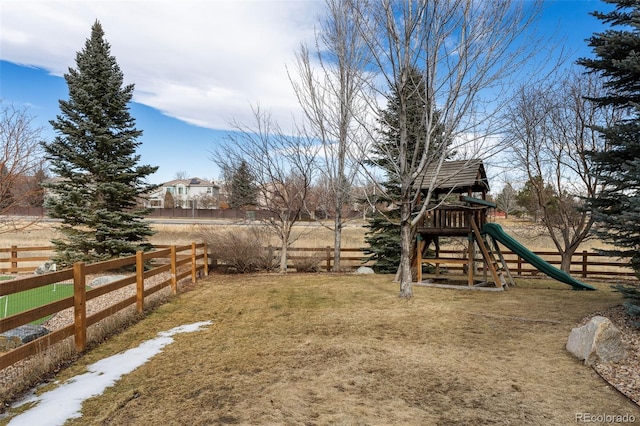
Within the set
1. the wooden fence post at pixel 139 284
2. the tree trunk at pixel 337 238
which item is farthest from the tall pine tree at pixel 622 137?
the tree trunk at pixel 337 238

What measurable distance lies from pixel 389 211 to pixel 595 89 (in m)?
6.76

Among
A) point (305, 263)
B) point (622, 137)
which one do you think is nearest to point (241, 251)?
point (305, 263)

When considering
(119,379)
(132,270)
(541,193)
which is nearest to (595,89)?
(541,193)

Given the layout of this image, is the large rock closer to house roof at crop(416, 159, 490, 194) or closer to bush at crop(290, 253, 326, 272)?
house roof at crop(416, 159, 490, 194)

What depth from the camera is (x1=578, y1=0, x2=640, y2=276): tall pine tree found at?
5.25 metres

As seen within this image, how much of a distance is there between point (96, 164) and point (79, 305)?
9.53 metres

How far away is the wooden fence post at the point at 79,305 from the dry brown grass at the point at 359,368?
22 centimetres

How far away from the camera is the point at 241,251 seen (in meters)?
12.9

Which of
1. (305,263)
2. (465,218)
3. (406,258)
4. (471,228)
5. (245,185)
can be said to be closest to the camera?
(406,258)

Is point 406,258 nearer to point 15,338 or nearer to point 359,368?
point 359,368

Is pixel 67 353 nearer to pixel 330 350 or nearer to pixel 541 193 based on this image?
pixel 330 350

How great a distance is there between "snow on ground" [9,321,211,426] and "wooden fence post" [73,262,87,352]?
19.0 inches

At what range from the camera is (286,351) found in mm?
4777

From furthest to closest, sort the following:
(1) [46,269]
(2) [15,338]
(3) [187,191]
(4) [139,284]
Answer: (3) [187,191] < (1) [46,269] < (4) [139,284] < (2) [15,338]
